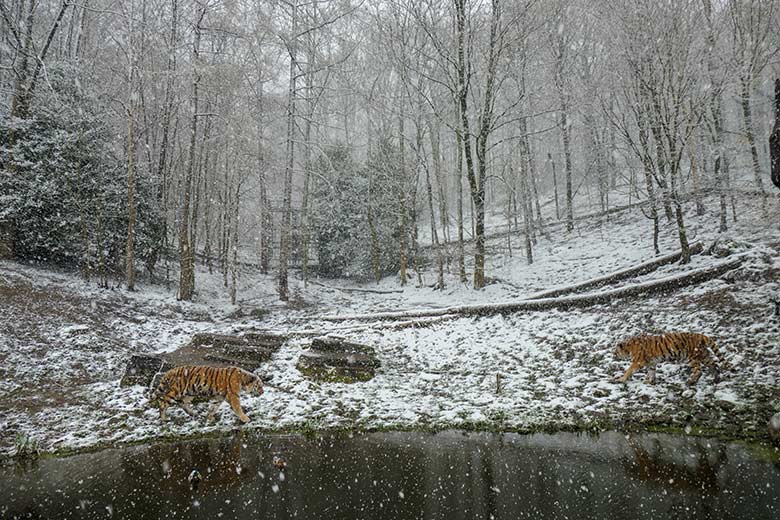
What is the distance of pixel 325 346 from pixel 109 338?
558 cm

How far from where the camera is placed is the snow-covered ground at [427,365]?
6.68 meters

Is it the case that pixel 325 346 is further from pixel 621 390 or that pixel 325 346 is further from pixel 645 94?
pixel 645 94

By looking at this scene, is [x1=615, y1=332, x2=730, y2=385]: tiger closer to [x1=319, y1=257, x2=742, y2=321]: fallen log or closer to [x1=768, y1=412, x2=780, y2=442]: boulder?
[x1=768, y1=412, x2=780, y2=442]: boulder

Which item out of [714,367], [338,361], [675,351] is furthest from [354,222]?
[714,367]

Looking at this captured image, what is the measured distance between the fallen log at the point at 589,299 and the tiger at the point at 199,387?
6.72 metres

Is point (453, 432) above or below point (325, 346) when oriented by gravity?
below

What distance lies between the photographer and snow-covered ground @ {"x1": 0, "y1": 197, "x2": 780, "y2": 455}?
6680 mm

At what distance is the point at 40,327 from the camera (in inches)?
391

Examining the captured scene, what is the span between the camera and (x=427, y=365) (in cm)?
977

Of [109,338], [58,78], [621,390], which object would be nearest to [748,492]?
[621,390]

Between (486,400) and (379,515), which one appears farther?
(486,400)

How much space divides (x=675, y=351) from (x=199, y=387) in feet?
27.0

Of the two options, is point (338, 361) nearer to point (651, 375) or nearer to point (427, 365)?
point (427, 365)

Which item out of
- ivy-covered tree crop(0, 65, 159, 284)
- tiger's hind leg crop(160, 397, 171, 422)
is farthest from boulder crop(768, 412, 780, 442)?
ivy-covered tree crop(0, 65, 159, 284)
